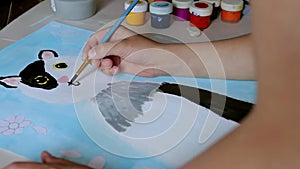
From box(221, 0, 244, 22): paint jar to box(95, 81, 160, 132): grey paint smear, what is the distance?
0.31 meters

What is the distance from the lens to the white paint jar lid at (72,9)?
1014mm

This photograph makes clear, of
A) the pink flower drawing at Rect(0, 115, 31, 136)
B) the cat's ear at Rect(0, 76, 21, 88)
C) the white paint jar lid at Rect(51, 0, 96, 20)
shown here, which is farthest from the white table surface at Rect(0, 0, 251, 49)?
the pink flower drawing at Rect(0, 115, 31, 136)

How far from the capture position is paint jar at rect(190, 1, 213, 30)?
0.97 m

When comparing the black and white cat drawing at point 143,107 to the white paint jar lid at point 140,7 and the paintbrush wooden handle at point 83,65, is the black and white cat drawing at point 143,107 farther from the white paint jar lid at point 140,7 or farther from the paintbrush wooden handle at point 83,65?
the white paint jar lid at point 140,7

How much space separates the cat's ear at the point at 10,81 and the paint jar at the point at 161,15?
1.05 feet

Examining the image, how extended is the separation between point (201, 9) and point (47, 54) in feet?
1.08

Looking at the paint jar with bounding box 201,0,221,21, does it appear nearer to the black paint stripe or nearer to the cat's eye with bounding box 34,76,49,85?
the black paint stripe

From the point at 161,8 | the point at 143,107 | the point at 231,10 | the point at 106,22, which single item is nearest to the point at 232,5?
the point at 231,10

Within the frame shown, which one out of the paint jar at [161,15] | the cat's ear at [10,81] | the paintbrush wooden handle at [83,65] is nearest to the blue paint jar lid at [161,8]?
the paint jar at [161,15]

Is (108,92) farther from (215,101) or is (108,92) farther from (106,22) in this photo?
(106,22)

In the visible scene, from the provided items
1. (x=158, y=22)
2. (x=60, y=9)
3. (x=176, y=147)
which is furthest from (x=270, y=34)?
(x=60, y=9)

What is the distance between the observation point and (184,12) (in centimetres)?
101

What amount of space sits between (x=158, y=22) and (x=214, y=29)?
0.40 feet

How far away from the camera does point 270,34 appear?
1.30 ft
